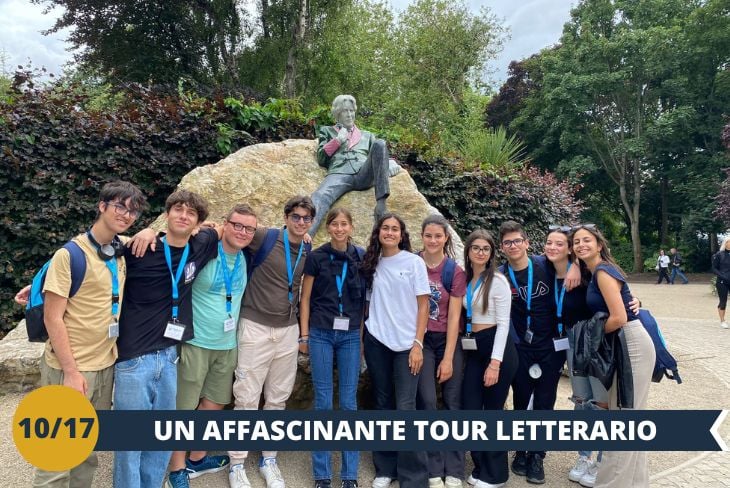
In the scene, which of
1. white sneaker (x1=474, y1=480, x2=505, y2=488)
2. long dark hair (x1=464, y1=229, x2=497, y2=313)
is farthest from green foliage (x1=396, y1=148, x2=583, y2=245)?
white sneaker (x1=474, y1=480, x2=505, y2=488)

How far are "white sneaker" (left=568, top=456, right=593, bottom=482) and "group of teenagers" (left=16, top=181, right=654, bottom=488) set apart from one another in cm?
2

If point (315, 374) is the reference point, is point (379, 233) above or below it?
above

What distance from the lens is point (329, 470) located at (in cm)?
300

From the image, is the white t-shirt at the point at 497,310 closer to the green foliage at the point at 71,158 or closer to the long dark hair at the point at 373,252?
the long dark hair at the point at 373,252

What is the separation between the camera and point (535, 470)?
331 centimetres

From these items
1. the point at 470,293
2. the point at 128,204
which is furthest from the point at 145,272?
the point at 470,293

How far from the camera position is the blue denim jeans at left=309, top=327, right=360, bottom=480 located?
2986mm

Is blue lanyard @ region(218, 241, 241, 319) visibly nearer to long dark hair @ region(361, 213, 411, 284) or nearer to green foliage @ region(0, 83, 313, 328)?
long dark hair @ region(361, 213, 411, 284)

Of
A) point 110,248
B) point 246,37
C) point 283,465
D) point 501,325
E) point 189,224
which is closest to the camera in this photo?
point 110,248

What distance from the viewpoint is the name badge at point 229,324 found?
9.21ft

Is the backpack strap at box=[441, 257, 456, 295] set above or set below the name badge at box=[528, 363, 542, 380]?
above

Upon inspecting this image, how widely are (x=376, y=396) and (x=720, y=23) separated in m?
27.8

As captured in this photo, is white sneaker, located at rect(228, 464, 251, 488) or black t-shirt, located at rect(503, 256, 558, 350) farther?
black t-shirt, located at rect(503, 256, 558, 350)

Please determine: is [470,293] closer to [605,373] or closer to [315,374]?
[605,373]
